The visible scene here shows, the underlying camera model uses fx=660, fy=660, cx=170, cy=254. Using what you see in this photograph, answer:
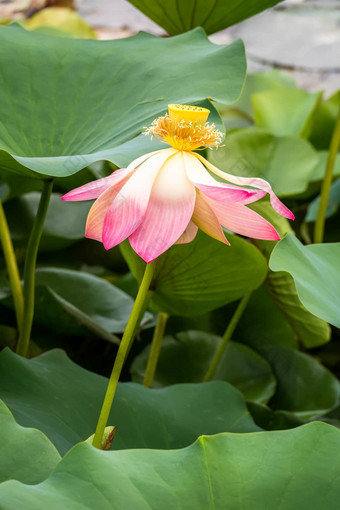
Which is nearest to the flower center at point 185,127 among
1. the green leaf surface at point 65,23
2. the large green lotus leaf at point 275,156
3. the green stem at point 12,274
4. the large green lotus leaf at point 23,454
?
the large green lotus leaf at point 23,454

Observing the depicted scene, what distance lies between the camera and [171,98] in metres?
0.75

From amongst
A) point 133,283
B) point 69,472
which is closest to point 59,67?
point 133,283

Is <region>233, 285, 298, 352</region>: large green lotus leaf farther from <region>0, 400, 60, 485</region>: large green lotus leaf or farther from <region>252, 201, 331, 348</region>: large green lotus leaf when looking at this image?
<region>0, 400, 60, 485</region>: large green lotus leaf

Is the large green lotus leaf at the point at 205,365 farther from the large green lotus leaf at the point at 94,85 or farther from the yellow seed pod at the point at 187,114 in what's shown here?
the yellow seed pod at the point at 187,114

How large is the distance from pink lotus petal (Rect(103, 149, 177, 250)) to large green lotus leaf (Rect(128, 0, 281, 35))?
66 cm

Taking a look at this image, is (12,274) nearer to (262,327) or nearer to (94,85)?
(94,85)

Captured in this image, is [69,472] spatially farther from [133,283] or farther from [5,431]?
[133,283]

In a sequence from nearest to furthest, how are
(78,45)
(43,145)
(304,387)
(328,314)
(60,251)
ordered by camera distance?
1. (328,314)
2. (43,145)
3. (78,45)
4. (304,387)
5. (60,251)

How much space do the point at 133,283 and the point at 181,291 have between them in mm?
362

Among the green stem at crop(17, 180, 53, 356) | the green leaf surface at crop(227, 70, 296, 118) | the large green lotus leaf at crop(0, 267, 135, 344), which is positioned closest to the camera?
the green stem at crop(17, 180, 53, 356)

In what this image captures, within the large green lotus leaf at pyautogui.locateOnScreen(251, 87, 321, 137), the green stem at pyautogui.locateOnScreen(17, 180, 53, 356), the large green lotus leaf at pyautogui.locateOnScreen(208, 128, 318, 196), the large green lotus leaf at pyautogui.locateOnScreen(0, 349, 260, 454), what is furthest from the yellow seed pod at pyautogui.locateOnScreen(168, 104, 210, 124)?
the large green lotus leaf at pyautogui.locateOnScreen(251, 87, 321, 137)

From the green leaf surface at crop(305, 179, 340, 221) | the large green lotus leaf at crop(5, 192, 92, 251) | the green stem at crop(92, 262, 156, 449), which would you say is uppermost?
the green stem at crop(92, 262, 156, 449)

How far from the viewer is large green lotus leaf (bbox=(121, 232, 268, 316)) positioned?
0.74m

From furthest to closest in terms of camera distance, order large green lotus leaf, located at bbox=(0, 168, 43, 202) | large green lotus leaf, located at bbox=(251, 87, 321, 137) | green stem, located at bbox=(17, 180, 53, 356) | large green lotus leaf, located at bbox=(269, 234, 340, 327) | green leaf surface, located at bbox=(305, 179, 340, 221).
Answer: large green lotus leaf, located at bbox=(251, 87, 321, 137), green leaf surface, located at bbox=(305, 179, 340, 221), large green lotus leaf, located at bbox=(0, 168, 43, 202), green stem, located at bbox=(17, 180, 53, 356), large green lotus leaf, located at bbox=(269, 234, 340, 327)
